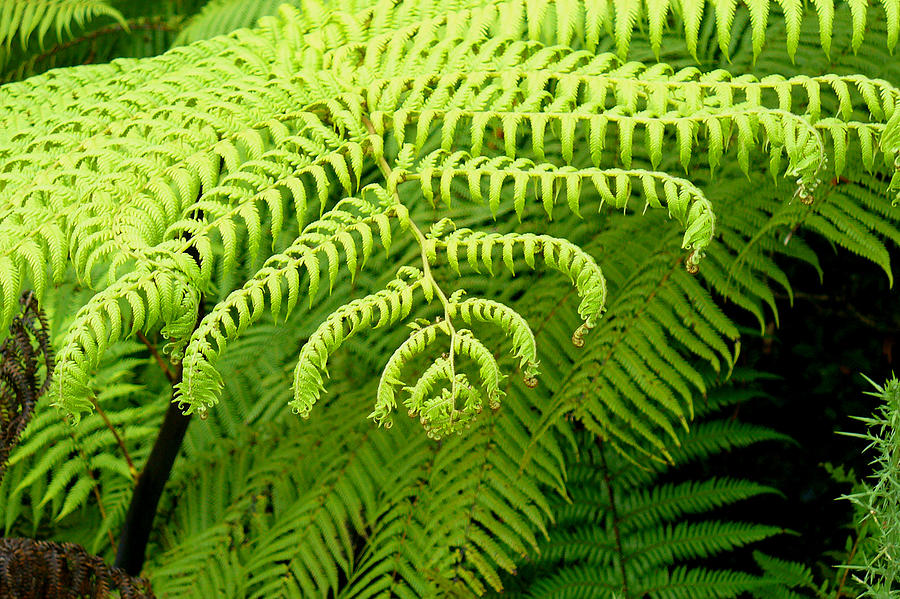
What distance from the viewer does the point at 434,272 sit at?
194 cm

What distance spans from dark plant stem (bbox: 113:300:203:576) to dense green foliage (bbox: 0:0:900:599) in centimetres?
11

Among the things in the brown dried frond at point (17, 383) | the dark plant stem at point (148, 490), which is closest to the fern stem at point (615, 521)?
the dark plant stem at point (148, 490)

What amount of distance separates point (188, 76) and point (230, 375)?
33.4 inches

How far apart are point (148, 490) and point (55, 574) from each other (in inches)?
13.5

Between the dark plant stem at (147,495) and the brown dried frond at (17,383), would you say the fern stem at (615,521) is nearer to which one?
the dark plant stem at (147,495)

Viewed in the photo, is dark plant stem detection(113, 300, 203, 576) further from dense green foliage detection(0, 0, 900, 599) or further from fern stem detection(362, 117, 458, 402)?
fern stem detection(362, 117, 458, 402)

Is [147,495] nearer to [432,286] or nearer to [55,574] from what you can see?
[55,574]

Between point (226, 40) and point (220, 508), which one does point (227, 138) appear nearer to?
point (226, 40)

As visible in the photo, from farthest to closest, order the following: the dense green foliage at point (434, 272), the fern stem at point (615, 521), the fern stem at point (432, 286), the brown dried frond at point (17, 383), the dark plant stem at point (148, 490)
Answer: the fern stem at point (615, 521) → the dark plant stem at point (148, 490) → the brown dried frond at point (17, 383) → the dense green foliage at point (434, 272) → the fern stem at point (432, 286)

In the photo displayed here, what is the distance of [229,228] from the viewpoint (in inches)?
45.3

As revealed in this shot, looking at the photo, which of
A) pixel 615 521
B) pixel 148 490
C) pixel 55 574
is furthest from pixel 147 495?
pixel 615 521

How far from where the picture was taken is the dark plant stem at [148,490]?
5.07 feet

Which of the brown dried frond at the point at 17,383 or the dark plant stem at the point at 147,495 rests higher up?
the brown dried frond at the point at 17,383

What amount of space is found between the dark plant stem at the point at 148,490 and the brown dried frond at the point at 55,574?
0.81 feet
